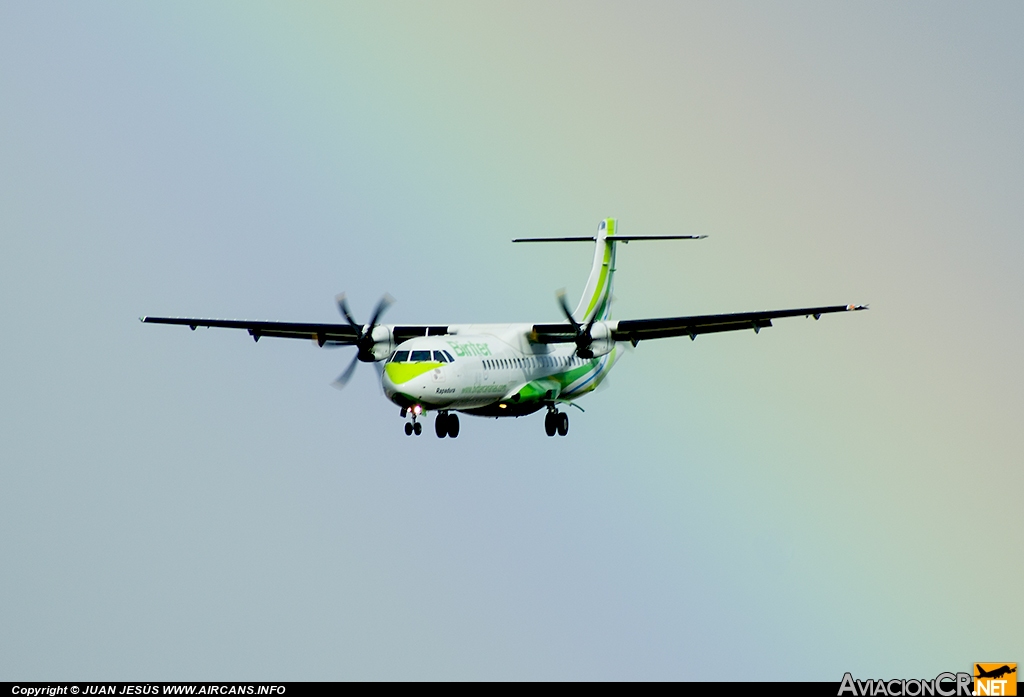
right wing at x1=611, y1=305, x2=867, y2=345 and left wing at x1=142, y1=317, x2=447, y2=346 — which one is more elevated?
left wing at x1=142, y1=317, x2=447, y2=346

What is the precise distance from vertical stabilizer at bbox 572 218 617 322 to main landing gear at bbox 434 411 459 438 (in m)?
7.68

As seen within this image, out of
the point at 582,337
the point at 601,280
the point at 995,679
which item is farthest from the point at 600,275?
the point at 995,679

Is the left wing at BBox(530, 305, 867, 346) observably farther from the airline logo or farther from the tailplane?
the airline logo

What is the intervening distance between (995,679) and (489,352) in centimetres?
1887

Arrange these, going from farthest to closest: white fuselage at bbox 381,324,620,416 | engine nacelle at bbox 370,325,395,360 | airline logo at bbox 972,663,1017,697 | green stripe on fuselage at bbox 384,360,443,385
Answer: engine nacelle at bbox 370,325,395,360, white fuselage at bbox 381,324,620,416, green stripe on fuselage at bbox 384,360,443,385, airline logo at bbox 972,663,1017,697

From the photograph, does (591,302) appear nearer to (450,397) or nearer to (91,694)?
(450,397)

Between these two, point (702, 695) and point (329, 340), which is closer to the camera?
point (702, 695)

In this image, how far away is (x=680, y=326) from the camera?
135 ft

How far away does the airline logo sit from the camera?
25344 millimetres

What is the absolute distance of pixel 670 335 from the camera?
139 ft

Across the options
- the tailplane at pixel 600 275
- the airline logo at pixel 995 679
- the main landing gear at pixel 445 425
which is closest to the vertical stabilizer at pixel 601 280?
the tailplane at pixel 600 275

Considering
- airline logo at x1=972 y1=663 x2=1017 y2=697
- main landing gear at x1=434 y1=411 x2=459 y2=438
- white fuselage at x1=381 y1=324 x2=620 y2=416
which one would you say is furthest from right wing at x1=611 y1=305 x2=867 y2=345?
airline logo at x1=972 y1=663 x2=1017 y2=697

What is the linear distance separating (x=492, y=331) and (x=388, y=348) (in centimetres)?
348

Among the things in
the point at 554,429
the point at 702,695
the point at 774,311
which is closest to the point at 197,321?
the point at 554,429
